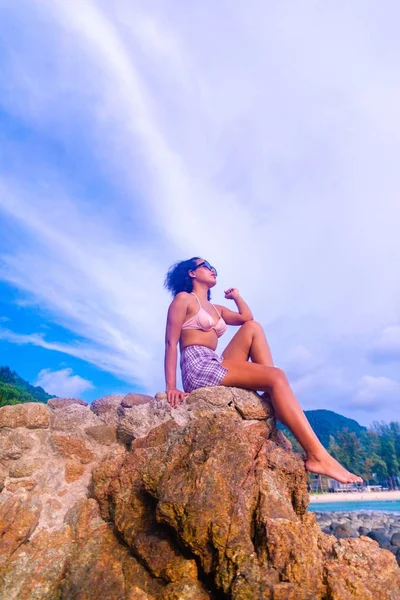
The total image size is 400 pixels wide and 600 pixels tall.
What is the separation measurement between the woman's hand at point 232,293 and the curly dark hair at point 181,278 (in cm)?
29

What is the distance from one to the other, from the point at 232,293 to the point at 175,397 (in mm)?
2340

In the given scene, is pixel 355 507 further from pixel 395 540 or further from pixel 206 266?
pixel 206 266

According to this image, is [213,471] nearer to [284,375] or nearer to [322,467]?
[322,467]

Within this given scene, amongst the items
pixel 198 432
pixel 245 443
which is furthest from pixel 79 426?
pixel 245 443

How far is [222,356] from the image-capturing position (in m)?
4.85

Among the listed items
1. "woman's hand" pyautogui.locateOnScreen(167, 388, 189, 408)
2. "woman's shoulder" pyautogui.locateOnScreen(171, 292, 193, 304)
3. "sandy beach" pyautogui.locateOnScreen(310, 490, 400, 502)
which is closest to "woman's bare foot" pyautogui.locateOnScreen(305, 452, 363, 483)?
"woman's hand" pyautogui.locateOnScreen(167, 388, 189, 408)

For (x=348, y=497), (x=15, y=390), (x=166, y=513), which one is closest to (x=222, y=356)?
(x=166, y=513)

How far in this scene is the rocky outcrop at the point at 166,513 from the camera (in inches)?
86.6

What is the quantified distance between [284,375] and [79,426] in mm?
2260

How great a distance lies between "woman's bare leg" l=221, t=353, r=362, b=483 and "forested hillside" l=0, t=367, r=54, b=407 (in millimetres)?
28135

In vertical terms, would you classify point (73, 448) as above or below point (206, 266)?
below

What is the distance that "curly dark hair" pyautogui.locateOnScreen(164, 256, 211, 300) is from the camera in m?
5.86

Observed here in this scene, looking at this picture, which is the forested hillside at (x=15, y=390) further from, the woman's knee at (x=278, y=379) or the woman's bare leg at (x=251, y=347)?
the woman's knee at (x=278, y=379)

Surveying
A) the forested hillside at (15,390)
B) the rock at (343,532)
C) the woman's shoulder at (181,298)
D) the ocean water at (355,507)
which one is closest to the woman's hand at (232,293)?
the woman's shoulder at (181,298)
